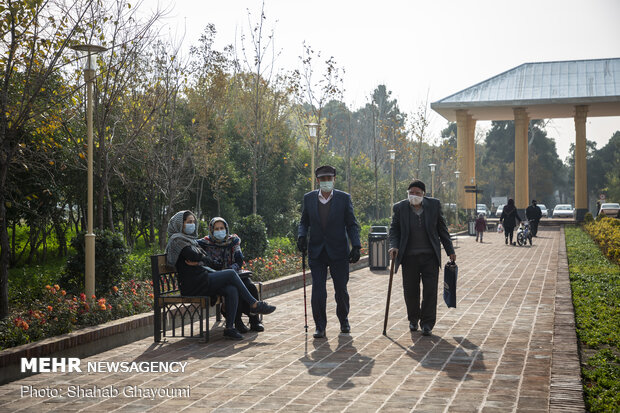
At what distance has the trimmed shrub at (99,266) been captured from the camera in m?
9.92

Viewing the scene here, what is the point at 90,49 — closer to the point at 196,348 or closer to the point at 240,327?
the point at 240,327

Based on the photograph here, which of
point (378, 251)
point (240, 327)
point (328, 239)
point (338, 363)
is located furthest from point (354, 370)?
point (378, 251)

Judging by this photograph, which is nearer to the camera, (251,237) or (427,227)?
(427,227)

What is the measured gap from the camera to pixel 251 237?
15086 mm

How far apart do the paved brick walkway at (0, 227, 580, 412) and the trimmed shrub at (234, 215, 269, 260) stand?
17.3ft

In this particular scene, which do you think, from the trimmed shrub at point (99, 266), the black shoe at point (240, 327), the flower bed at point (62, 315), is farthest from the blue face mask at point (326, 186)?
the trimmed shrub at point (99, 266)

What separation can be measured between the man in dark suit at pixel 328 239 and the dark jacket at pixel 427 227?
1.63 feet

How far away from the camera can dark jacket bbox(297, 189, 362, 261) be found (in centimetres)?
Answer: 795

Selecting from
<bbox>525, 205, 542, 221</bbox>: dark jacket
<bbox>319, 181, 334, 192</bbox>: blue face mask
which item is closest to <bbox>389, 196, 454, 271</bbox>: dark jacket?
<bbox>319, 181, 334, 192</bbox>: blue face mask

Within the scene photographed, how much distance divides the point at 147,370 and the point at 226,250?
2544 millimetres

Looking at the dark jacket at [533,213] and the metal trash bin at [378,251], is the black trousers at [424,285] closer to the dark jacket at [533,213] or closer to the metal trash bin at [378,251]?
the metal trash bin at [378,251]

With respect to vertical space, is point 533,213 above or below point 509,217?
above

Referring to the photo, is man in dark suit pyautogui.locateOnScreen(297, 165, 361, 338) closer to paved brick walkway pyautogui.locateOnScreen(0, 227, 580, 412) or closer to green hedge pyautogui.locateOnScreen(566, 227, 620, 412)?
paved brick walkway pyautogui.locateOnScreen(0, 227, 580, 412)

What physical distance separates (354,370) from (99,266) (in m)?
5.11
